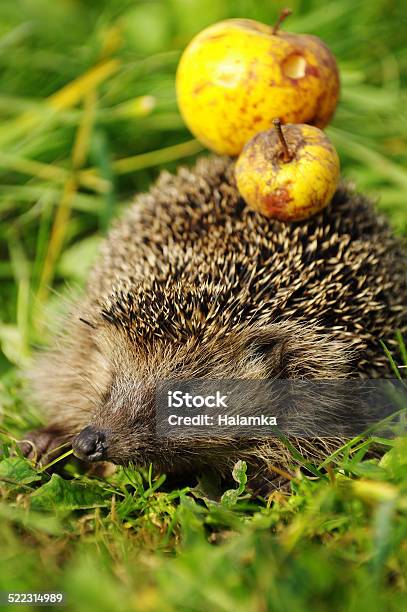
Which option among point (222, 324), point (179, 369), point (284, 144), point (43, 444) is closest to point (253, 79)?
point (284, 144)

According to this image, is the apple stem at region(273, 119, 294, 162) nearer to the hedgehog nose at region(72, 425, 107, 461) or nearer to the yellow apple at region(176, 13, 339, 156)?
the yellow apple at region(176, 13, 339, 156)

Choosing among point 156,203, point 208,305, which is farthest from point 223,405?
point 156,203

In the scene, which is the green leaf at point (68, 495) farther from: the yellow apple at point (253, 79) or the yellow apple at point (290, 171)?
the yellow apple at point (253, 79)

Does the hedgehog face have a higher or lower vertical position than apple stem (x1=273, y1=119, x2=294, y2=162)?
lower

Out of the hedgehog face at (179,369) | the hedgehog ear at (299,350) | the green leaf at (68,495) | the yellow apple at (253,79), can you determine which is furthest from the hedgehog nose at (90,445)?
the yellow apple at (253,79)

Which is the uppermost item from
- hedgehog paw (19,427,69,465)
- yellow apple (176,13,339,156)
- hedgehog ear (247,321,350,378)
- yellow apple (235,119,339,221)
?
yellow apple (176,13,339,156)

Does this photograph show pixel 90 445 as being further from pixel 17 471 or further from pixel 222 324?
pixel 222 324

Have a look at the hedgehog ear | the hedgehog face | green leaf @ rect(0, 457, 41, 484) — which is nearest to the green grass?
green leaf @ rect(0, 457, 41, 484)

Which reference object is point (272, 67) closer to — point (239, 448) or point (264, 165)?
point (264, 165)
